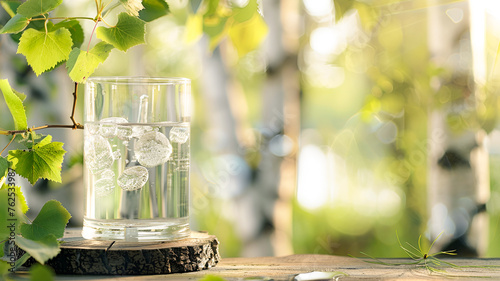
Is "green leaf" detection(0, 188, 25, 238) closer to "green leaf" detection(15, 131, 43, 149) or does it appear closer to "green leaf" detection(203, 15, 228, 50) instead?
"green leaf" detection(15, 131, 43, 149)

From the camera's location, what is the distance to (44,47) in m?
0.57

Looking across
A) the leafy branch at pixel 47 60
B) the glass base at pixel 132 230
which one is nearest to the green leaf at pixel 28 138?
the leafy branch at pixel 47 60

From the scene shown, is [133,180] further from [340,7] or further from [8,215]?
[340,7]

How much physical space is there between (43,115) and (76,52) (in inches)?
16.5

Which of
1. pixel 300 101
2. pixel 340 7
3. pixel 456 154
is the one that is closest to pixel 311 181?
pixel 300 101

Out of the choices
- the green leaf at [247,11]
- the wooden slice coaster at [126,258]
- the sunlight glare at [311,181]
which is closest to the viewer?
the wooden slice coaster at [126,258]

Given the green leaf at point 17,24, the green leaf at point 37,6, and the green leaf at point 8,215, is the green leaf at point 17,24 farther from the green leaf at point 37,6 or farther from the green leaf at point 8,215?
the green leaf at point 8,215

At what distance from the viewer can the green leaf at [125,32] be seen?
1.83ft

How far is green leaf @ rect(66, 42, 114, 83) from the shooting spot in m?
0.54

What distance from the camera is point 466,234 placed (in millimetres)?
923

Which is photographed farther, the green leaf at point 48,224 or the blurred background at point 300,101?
the blurred background at point 300,101

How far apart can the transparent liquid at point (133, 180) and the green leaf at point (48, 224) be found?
0.17ft

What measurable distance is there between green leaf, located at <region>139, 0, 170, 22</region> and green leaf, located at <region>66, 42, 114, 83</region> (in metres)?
0.05

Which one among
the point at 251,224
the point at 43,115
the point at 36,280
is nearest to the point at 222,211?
the point at 251,224
